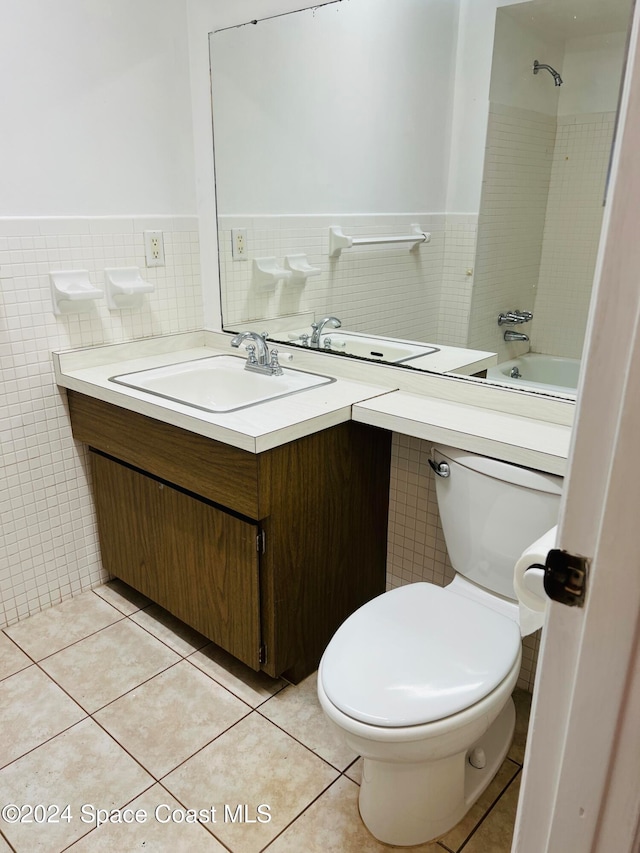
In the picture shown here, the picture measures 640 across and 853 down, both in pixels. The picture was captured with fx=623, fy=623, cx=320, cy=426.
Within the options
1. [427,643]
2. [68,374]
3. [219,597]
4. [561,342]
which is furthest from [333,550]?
[68,374]

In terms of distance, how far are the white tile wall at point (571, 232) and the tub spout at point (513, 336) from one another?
0.03m

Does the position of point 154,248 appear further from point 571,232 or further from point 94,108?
point 571,232

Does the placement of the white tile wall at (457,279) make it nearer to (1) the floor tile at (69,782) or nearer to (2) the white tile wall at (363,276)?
(2) the white tile wall at (363,276)

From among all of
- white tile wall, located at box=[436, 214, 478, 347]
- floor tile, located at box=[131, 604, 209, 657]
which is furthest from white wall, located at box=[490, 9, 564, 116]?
floor tile, located at box=[131, 604, 209, 657]

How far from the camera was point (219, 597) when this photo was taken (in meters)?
1.73

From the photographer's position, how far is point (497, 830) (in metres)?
1.38

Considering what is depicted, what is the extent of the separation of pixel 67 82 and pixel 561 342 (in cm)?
153

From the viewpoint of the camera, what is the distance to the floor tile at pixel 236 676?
176 cm

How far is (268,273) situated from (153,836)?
161 cm

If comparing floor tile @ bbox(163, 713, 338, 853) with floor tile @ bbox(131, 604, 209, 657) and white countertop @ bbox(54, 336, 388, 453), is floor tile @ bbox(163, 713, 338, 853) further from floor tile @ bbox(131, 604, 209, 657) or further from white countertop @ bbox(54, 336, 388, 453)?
white countertop @ bbox(54, 336, 388, 453)

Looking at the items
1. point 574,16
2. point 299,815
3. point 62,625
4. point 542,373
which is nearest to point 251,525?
point 299,815

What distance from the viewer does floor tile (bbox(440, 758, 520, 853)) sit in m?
1.36

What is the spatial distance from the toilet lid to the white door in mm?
511

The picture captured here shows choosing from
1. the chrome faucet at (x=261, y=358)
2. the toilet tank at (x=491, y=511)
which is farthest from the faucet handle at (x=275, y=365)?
the toilet tank at (x=491, y=511)
